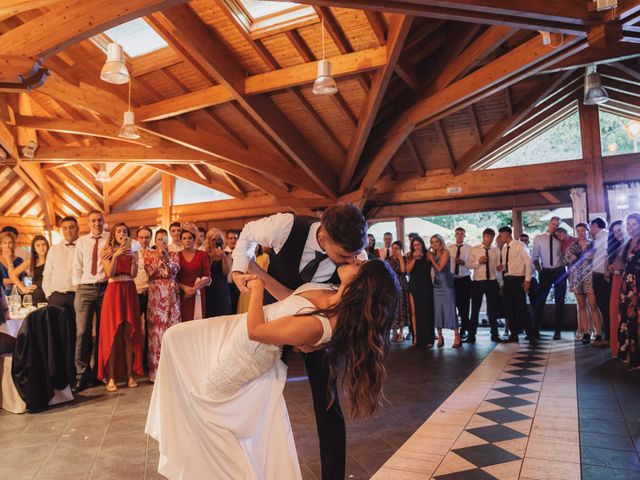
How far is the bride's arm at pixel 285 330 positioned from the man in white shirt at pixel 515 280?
19.2 ft

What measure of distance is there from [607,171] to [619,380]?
606cm

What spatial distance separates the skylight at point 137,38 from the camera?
758cm

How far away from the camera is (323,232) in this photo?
2.01m

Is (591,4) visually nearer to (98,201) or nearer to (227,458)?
(227,458)

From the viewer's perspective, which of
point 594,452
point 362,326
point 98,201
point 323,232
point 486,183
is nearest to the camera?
point 362,326

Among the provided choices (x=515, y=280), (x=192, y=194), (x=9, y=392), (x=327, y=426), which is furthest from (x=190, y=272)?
(x=192, y=194)

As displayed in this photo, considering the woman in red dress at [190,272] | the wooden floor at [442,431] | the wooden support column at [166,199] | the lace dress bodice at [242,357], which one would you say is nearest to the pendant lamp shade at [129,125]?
the woman in red dress at [190,272]

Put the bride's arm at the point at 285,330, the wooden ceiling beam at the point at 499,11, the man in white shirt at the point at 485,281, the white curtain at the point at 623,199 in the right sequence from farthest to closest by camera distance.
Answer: the white curtain at the point at 623,199 < the man in white shirt at the point at 485,281 < the wooden ceiling beam at the point at 499,11 < the bride's arm at the point at 285,330

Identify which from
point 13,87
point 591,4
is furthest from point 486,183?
point 13,87

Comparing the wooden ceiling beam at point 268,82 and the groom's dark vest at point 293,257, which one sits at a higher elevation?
the wooden ceiling beam at point 268,82

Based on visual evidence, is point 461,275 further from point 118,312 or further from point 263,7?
point 118,312

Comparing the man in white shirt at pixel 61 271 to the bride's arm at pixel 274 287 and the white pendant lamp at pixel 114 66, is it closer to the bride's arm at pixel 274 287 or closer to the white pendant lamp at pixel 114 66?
the white pendant lamp at pixel 114 66

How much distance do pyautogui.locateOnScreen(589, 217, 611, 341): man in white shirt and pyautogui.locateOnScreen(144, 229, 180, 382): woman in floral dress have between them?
5.07m

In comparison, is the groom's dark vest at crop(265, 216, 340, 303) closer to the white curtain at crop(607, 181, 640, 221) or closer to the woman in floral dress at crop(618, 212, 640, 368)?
the woman in floral dress at crop(618, 212, 640, 368)
